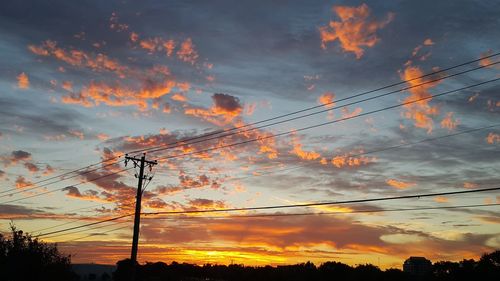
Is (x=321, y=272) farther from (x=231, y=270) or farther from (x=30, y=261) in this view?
(x=30, y=261)

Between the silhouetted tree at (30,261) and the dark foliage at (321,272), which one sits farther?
the dark foliage at (321,272)

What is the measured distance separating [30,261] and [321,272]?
229 feet

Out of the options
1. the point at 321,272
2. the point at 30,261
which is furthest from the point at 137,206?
the point at 321,272

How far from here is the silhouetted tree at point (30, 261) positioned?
47.9 meters

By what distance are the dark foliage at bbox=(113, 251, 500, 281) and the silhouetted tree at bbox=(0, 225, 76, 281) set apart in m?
33.6

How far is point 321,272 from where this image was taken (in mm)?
105938

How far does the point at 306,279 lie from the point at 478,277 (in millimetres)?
36318

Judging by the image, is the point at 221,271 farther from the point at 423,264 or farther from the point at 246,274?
the point at 423,264

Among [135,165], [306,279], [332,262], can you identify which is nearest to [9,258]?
[135,165]

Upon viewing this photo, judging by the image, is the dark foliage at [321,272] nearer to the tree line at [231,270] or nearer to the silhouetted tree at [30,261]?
the tree line at [231,270]

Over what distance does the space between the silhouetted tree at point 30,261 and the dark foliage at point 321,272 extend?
33.6 m

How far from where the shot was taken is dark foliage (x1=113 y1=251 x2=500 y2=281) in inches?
3177

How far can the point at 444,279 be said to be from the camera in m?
83.8

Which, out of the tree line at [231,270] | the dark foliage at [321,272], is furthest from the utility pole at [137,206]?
the dark foliage at [321,272]
